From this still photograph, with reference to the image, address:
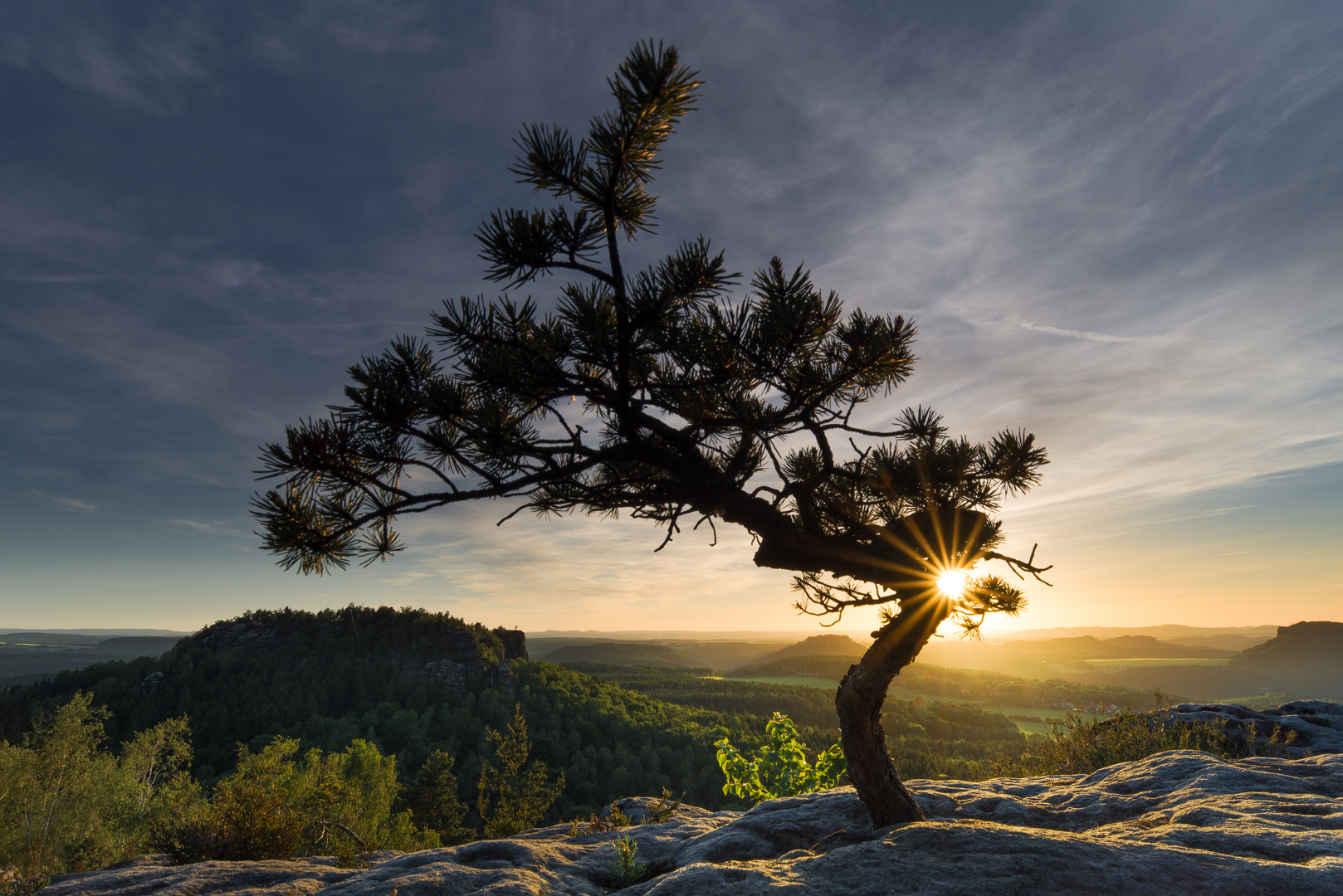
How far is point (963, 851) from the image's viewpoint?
11.4 feet

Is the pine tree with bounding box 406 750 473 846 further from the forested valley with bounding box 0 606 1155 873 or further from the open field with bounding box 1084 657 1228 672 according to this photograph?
the open field with bounding box 1084 657 1228 672

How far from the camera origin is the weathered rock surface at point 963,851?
9.82 feet

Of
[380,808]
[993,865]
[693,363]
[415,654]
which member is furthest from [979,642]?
[415,654]

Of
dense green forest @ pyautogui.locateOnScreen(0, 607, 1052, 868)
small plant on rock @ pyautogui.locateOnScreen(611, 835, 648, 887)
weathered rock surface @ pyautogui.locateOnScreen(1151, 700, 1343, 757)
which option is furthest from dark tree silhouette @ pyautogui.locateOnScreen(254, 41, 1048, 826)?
dense green forest @ pyautogui.locateOnScreen(0, 607, 1052, 868)

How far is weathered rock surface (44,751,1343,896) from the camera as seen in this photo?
2.99 meters

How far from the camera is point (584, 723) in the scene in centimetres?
8231

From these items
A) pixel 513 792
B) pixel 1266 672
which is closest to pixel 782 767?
pixel 513 792

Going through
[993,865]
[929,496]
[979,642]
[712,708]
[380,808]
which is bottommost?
[712,708]

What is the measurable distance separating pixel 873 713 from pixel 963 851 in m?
1.33

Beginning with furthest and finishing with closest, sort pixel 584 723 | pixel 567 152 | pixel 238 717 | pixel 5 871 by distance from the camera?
pixel 584 723 < pixel 238 717 < pixel 5 871 < pixel 567 152

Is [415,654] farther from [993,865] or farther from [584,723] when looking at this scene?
[993,865]

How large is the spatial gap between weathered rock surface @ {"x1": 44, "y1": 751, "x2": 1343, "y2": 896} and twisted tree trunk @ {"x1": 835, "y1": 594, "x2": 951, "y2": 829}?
37 centimetres

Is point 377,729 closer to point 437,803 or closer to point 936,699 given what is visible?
point 437,803

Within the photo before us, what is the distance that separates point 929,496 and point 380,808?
142 ft
